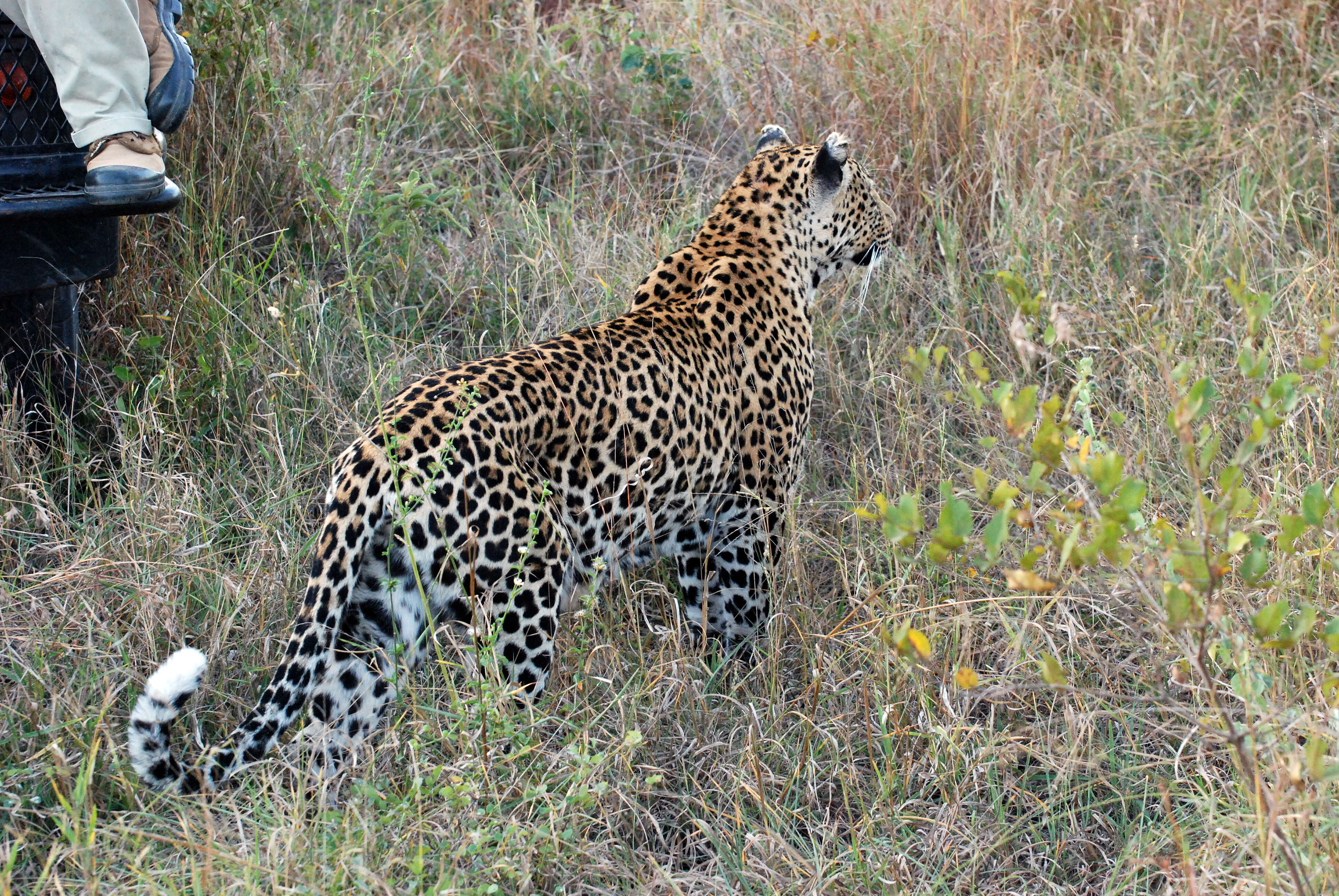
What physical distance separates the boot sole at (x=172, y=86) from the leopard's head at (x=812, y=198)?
1.77 m

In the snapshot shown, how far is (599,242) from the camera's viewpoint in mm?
5277

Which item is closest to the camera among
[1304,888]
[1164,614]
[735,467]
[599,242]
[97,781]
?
[1304,888]

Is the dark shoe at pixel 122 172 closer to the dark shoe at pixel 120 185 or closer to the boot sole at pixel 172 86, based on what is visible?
the dark shoe at pixel 120 185

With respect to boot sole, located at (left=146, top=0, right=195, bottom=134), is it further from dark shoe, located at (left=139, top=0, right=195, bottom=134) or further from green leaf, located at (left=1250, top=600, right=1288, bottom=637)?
green leaf, located at (left=1250, top=600, right=1288, bottom=637)

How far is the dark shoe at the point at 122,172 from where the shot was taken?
3.50 m

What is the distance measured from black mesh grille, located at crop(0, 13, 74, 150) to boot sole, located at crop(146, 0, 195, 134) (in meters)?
0.26

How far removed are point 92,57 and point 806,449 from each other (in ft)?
8.62

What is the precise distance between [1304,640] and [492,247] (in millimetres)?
3434

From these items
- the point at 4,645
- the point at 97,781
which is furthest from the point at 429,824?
the point at 4,645

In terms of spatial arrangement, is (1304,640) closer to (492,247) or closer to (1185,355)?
(1185,355)

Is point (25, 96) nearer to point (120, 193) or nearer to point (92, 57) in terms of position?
point (92, 57)

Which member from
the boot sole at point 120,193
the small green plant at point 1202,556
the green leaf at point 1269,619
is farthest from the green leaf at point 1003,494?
the boot sole at point 120,193

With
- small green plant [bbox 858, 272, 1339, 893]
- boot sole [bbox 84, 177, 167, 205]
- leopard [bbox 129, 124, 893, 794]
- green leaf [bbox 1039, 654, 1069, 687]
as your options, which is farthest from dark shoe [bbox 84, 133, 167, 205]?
green leaf [bbox 1039, 654, 1069, 687]

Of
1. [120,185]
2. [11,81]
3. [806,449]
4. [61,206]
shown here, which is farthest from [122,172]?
[806,449]
